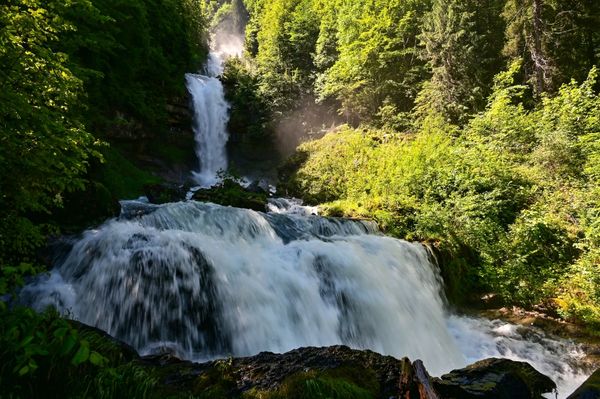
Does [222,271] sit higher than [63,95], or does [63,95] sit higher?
[63,95]

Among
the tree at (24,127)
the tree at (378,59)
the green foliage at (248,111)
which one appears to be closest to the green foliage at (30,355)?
the tree at (24,127)

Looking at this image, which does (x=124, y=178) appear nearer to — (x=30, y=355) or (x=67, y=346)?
(x=30, y=355)

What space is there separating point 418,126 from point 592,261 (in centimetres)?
1415

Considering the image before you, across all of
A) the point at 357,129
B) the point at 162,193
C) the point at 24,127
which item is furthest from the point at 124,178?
the point at 357,129

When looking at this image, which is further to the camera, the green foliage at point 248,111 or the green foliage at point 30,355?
the green foliage at point 248,111

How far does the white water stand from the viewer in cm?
2673

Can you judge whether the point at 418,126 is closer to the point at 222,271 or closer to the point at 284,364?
the point at 222,271

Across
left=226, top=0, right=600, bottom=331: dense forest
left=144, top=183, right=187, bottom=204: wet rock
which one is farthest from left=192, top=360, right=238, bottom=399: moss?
left=144, top=183, right=187, bottom=204: wet rock

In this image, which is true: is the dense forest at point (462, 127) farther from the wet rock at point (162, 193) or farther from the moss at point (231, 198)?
the wet rock at point (162, 193)

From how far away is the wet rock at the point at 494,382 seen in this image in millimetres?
3582

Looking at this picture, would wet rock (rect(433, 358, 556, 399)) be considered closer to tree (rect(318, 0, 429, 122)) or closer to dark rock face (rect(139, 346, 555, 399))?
dark rock face (rect(139, 346, 555, 399))

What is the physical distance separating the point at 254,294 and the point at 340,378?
3930 millimetres

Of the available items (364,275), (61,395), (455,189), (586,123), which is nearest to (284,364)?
(61,395)

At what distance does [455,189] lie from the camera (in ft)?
47.4
